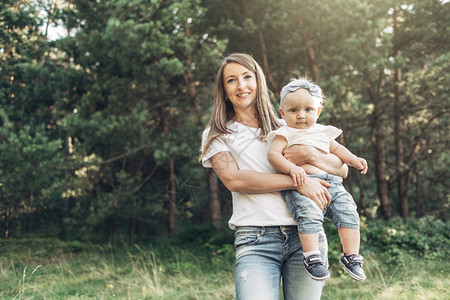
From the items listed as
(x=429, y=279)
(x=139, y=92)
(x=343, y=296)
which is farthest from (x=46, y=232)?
(x=429, y=279)

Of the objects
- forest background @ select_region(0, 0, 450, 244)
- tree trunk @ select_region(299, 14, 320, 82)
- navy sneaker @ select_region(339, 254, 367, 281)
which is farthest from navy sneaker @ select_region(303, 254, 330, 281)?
tree trunk @ select_region(299, 14, 320, 82)

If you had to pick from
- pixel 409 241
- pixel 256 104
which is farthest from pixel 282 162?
pixel 409 241

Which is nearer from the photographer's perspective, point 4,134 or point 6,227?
point 4,134

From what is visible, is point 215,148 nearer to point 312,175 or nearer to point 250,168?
point 250,168

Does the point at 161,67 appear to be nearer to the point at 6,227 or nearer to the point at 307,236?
the point at 6,227

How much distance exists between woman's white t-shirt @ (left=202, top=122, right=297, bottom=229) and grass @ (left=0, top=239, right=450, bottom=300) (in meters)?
2.92

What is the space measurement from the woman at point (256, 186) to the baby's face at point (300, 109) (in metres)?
0.12

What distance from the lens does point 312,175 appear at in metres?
2.03

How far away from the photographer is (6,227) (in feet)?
29.3

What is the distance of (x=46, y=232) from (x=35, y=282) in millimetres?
7585

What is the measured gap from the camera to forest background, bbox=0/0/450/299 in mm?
7297

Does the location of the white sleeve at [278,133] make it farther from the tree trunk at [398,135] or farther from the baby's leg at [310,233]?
the tree trunk at [398,135]

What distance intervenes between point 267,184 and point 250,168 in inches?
7.4

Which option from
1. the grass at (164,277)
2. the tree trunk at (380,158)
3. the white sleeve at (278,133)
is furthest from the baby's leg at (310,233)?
the tree trunk at (380,158)
